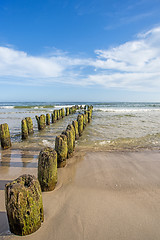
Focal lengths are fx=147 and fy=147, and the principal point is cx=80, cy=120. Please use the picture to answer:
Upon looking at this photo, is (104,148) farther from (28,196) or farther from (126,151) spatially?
(28,196)

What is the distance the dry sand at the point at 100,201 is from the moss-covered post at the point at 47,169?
24 centimetres

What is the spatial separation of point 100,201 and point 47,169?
1.35 m

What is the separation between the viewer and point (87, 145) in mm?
7328

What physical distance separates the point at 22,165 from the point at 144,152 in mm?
4821

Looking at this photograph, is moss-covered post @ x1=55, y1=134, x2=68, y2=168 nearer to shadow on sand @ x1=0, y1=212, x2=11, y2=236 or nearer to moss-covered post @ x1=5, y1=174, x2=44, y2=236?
shadow on sand @ x1=0, y1=212, x2=11, y2=236

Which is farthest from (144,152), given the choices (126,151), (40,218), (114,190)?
(40,218)

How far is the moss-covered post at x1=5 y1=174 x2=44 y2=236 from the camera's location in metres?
2.09

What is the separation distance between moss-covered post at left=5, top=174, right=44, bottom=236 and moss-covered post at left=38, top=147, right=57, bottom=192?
0.96 m

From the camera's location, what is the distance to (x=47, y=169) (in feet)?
11.0

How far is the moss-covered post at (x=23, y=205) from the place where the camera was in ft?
6.85

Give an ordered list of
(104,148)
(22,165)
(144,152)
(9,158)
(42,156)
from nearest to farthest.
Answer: (42,156) → (22,165) → (9,158) → (144,152) → (104,148)

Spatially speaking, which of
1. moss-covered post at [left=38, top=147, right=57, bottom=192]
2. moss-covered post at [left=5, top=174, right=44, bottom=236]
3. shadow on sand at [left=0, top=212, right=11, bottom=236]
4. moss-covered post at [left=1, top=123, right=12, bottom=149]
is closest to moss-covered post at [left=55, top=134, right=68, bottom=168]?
moss-covered post at [left=38, top=147, right=57, bottom=192]

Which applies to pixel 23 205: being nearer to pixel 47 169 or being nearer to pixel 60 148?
pixel 47 169

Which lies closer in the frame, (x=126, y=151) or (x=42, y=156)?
(x=42, y=156)
